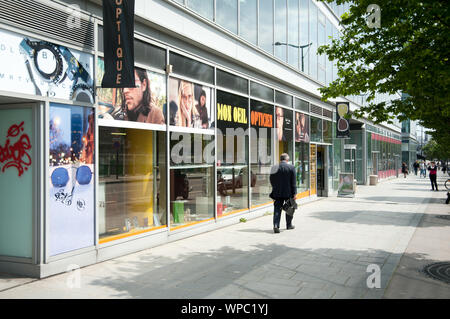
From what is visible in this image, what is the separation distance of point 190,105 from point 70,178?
3.87m

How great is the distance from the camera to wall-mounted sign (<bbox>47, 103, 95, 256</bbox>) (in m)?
6.09

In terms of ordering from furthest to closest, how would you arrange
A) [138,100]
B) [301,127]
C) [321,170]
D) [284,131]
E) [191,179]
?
[321,170]
[301,127]
[284,131]
[191,179]
[138,100]

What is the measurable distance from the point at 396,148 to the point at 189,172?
41.1m

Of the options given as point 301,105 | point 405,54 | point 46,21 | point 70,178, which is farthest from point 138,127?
point 301,105

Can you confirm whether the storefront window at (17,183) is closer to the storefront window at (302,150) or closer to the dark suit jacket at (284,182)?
the dark suit jacket at (284,182)

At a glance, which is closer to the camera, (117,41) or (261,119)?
(117,41)

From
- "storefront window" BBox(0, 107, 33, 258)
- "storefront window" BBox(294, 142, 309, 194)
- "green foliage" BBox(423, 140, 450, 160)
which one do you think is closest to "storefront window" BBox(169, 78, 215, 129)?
"storefront window" BBox(0, 107, 33, 258)

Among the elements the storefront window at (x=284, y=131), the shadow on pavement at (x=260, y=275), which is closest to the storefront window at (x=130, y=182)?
the shadow on pavement at (x=260, y=275)

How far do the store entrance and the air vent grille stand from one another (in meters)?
15.3

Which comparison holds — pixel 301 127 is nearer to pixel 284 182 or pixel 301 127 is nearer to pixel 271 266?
pixel 284 182

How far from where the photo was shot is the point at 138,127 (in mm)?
7820
